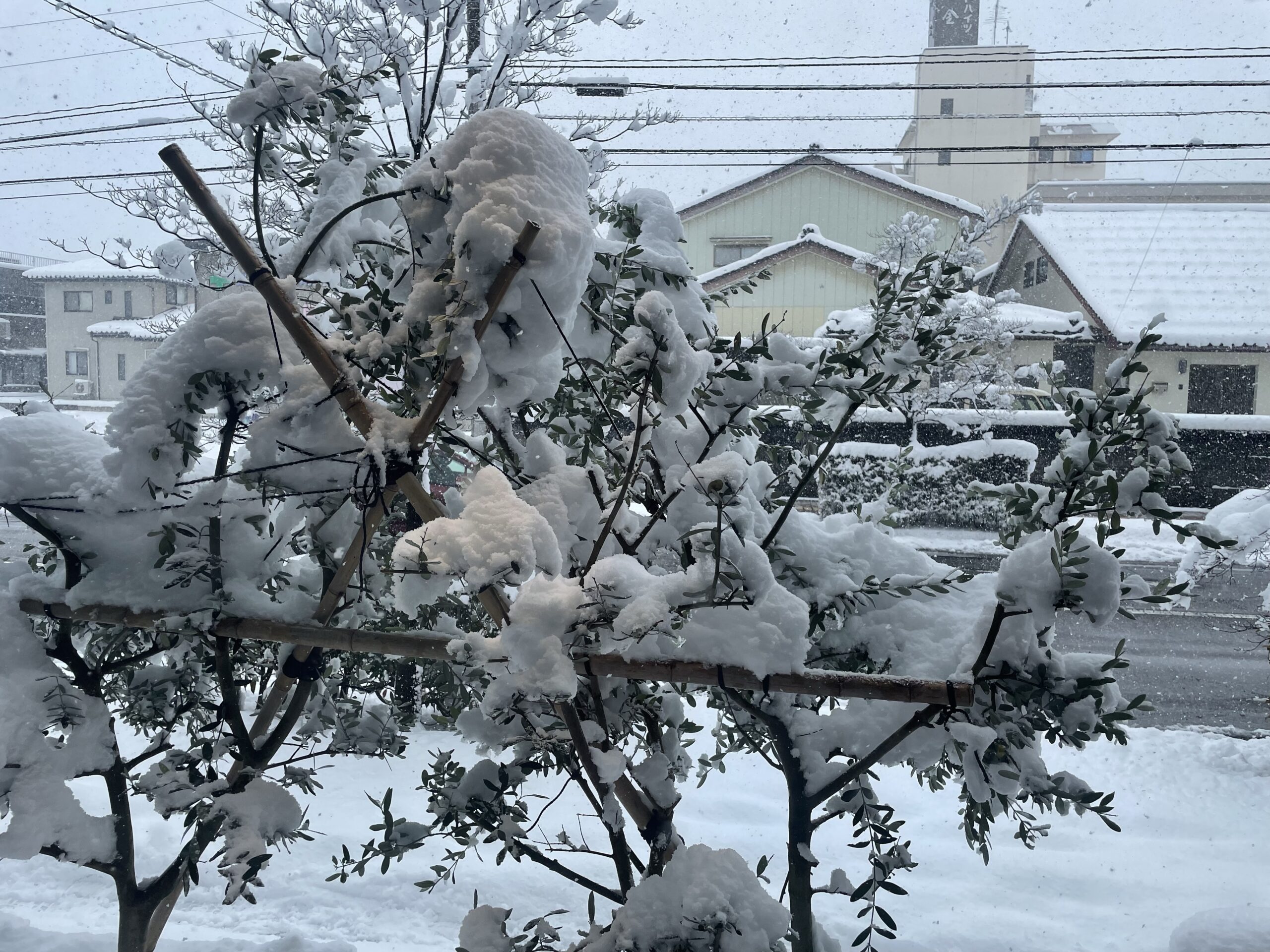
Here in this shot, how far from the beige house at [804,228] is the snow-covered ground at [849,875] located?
10.8m

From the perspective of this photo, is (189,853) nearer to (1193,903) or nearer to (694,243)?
(1193,903)

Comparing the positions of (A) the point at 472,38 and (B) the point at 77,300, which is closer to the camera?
(A) the point at 472,38

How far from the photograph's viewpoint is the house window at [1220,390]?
43.4 feet

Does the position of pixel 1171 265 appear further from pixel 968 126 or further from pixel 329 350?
pixel 329 350

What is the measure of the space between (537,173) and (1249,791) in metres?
4.41

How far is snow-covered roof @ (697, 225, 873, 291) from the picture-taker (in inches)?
520

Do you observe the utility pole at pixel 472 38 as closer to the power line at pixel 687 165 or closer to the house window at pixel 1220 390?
the power line at pixel 687 165

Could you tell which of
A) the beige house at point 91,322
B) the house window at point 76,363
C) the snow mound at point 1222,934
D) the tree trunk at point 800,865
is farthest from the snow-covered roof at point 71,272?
the snow mound at point 1222,934

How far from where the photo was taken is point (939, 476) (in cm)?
1034

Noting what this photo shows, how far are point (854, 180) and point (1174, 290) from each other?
583 centimetres

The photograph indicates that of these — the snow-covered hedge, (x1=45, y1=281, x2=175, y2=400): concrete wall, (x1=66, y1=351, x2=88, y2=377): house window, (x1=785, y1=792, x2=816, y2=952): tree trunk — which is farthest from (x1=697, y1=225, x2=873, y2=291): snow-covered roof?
(x1=66, y1=351, x2=88, y2=377): house window

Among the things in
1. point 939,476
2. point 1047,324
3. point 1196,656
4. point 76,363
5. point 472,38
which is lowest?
point 1196,656

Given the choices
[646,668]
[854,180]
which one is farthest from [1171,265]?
[646,668]

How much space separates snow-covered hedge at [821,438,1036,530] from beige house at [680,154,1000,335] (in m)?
4.18
